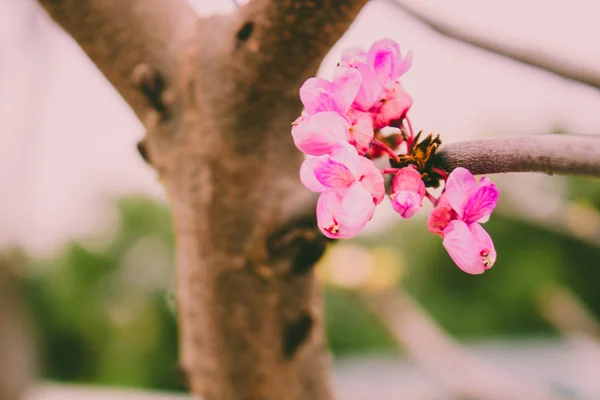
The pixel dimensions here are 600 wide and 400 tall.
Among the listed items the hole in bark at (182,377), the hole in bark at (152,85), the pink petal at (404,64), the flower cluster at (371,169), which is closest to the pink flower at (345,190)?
the flower cluster at (371,169)

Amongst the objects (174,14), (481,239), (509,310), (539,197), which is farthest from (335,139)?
(509,310)

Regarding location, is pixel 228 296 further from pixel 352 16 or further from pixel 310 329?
pixel 352 16

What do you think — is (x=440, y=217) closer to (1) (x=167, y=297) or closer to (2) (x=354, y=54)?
(2) (x=354, y=54)

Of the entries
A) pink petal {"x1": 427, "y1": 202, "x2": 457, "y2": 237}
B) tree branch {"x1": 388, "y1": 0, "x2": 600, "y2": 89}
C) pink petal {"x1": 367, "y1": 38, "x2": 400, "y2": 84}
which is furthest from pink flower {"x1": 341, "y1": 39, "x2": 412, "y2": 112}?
tree branch {"x1": 388, "y1": 0, "x2": 600, "y2": 89}

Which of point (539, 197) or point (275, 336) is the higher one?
point (275, 336)

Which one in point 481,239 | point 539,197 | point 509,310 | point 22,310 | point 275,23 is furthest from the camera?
point 509,310

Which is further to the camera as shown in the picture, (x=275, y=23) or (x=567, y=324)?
(x=567, y=324)

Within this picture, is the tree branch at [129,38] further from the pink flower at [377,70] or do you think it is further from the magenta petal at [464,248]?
the magenta petal at [464,248]
